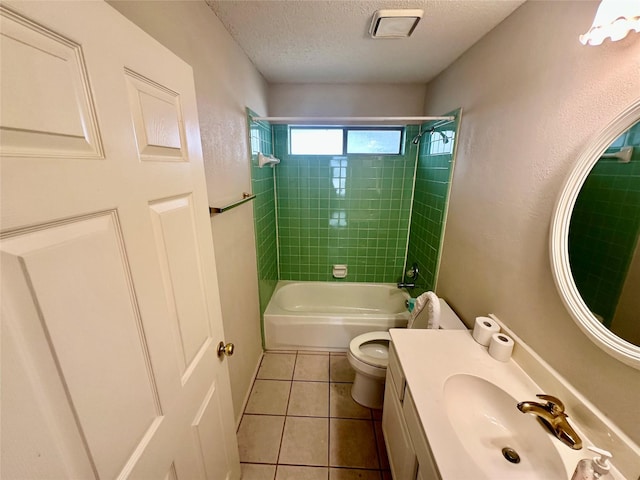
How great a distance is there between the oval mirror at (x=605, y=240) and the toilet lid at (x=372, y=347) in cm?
116

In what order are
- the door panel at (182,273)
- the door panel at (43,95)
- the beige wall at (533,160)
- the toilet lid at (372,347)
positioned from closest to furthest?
1. the door panel at (43,95)
2. the door panel at (182,273)
3. the beige wall at (533,160)
4. the toilet lid at (372,347)

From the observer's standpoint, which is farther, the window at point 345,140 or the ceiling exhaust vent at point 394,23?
the window at point 345,140

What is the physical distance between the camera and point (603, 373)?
0.79 m

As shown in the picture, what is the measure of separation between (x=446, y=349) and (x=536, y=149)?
93 centimetres

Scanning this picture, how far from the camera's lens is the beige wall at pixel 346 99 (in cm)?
236

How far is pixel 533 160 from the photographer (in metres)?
1.06

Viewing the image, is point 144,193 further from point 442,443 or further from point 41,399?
point 442,443

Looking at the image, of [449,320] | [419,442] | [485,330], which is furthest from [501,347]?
[419,442]

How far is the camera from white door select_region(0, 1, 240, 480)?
1.19 feet

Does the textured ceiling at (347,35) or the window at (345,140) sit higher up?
the textured ceiling at (347,35)

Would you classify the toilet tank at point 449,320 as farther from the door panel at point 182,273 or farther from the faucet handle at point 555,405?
the door panel at point 182,273

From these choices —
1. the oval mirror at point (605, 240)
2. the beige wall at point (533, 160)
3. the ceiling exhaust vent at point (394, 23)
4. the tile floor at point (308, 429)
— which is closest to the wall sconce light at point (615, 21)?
the beige wall at point (533, 160)

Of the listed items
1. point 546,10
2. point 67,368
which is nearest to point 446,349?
point 67,368

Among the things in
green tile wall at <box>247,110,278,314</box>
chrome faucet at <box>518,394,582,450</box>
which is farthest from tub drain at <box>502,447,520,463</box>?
green tile wall at <box>247,110,278,314</box>
